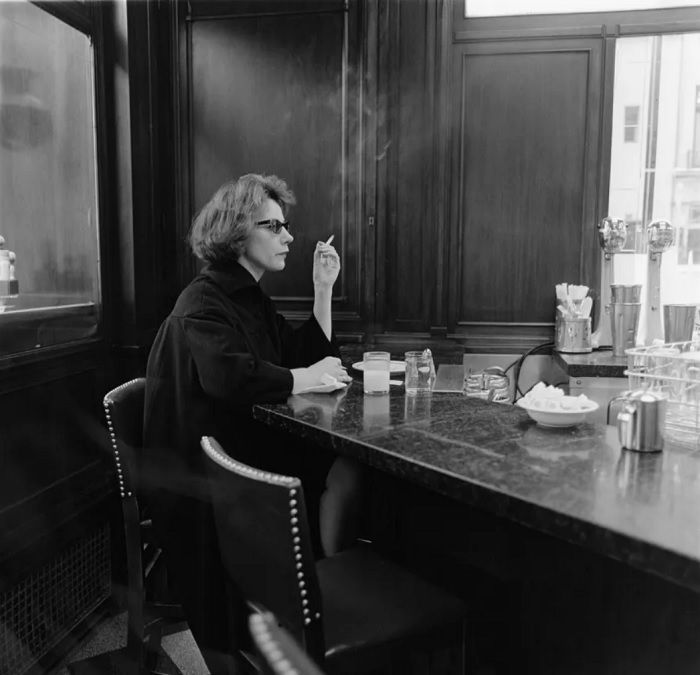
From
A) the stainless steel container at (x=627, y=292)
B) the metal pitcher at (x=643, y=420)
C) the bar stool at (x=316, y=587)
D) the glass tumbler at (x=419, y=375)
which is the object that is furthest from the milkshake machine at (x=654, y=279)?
the bar stool at (x=316, y=587)

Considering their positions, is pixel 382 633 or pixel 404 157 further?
pixel 404 157

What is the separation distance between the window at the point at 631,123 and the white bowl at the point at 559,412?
1963mm

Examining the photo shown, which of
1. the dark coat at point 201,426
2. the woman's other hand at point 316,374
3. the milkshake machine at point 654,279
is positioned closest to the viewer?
the dark coat at point 201,426

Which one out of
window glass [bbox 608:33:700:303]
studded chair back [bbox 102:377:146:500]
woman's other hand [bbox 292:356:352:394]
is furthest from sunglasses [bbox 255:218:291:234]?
window glass [bbox 608:33:700:303]

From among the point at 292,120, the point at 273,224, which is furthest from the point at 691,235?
the point at 273,224

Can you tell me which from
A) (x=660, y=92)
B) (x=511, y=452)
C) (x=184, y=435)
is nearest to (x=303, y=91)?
(x=660, y=92)

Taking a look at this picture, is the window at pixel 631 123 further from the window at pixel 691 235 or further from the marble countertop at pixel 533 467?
the marble countertop at pixel 533 467

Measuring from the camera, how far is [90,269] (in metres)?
2.69

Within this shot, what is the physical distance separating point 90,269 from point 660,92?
244cm

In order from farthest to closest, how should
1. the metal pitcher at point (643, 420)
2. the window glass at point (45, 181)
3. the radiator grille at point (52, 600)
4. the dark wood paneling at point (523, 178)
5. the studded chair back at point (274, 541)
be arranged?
the dark wood paneling at point (523, 178) → the window glass at point (45, 181) → the radiator grille at point (52, 600) → the metal pitcher at point (643, 420) → the studded chair back at point (274, 541)

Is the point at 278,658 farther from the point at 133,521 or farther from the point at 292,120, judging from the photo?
the point at 292,120

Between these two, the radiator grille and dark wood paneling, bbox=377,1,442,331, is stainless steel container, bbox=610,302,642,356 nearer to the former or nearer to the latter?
dark wood paneling, bbox=377,1,442,331

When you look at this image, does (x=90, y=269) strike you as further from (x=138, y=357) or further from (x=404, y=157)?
(x=404, y=157)

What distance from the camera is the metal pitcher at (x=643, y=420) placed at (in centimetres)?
130
